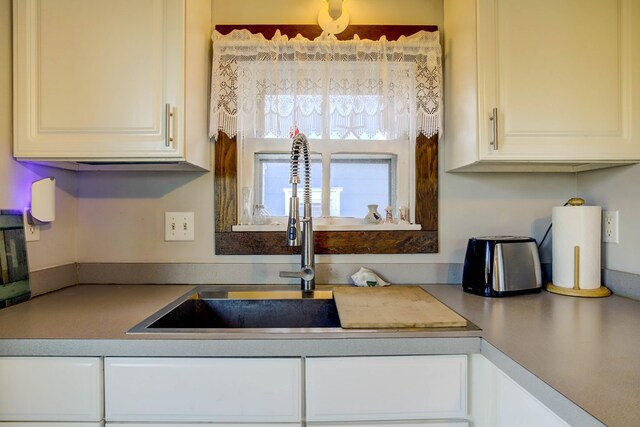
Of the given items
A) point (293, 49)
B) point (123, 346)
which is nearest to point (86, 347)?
point (123, 346)

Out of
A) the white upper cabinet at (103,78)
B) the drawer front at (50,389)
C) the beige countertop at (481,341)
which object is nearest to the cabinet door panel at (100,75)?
the white upper cabinet at (103,78)

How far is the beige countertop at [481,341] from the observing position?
67cm

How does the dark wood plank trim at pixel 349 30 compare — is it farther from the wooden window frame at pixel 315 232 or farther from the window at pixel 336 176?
the window at pixel 336 176

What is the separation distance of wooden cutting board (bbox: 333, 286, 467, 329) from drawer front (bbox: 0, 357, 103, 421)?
0.65m

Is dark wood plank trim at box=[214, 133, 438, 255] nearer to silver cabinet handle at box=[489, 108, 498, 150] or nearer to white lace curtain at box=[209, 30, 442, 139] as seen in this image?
white lace curtain at box=[209, 30, 442, 139]

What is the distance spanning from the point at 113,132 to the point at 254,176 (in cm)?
56

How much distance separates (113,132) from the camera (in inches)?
46.5

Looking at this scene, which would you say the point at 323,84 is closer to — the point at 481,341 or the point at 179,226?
the point at 179,226

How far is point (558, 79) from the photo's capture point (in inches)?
47.2

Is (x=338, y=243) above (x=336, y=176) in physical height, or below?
below

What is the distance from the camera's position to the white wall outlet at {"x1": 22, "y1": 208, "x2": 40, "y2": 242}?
4.06ft

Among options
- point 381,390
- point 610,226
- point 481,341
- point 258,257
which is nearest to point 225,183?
point 258,257

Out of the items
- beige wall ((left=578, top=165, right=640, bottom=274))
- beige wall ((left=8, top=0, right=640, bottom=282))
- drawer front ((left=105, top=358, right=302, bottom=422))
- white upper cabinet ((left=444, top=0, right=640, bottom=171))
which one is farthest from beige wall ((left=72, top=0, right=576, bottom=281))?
drawer front ((left=105, top=358, right=302, bottom=422))

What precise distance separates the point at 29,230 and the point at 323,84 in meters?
1.19
